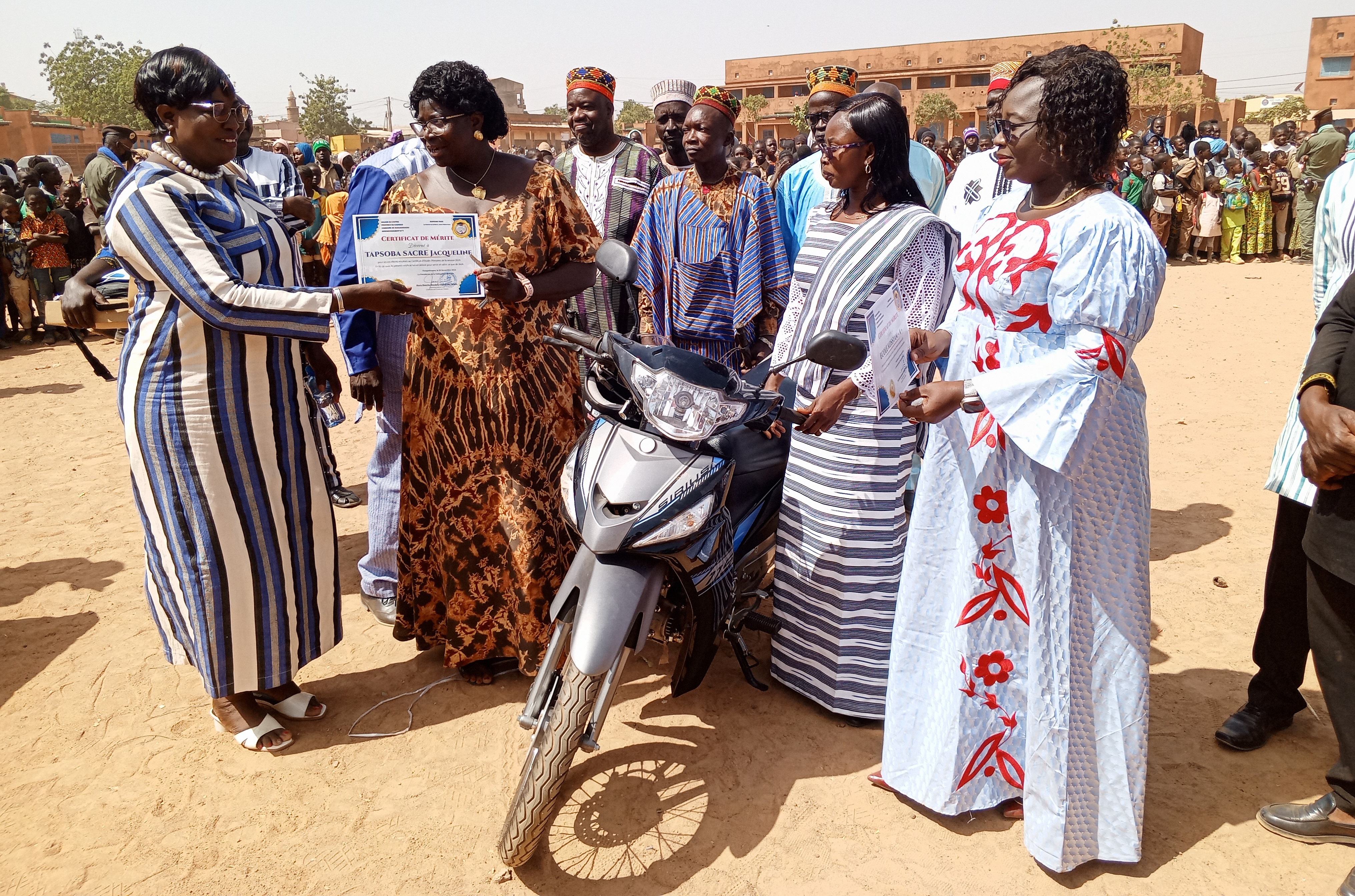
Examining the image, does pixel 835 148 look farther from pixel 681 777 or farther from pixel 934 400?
pixel 681 777

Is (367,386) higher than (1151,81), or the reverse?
(1151,81)

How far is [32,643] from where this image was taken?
411cm

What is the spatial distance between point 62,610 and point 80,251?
29.4 ft

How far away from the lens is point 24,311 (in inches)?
433

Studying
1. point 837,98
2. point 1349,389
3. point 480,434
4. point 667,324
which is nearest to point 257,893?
point 480,434

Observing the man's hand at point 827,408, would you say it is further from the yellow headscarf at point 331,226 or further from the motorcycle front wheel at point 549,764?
the yellow headscarf at point 331,226

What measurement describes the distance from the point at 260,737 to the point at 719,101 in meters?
3.46

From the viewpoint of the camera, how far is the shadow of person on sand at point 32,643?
3.82m

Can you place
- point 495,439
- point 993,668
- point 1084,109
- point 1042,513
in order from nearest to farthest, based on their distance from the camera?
1. point 1084,109
2. point 1042,513
3. point 993,668
4. point 495,439

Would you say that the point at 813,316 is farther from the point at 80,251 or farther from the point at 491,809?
the point at 80,251

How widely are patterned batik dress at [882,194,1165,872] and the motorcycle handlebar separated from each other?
42.1 inches

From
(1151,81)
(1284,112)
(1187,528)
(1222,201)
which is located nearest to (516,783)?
(1187,528)

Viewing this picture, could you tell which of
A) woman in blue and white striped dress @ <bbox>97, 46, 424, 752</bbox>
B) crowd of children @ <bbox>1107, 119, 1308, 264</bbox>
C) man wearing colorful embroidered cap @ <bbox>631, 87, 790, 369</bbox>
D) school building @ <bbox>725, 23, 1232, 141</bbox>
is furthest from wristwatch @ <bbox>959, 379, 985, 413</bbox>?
school building @ <bbox>725, 23, 1232, 141</bbox>

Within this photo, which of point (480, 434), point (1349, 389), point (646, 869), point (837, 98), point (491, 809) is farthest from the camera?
point (837, 98)
